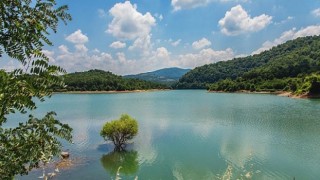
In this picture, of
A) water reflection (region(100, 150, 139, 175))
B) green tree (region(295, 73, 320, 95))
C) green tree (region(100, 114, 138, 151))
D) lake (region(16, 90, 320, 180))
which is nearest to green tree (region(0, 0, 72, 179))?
lake (region(16, 90, 320, 180))

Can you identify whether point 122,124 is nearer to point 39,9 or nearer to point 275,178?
point 275,178

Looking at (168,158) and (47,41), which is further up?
(47,41)

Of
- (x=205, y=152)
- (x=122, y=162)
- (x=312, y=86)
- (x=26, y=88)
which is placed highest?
(x=26, y=88)

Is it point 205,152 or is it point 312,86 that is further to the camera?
point 312,86

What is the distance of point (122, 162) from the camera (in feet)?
112

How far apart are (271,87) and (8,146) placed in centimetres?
16579

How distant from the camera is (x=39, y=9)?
439 cm

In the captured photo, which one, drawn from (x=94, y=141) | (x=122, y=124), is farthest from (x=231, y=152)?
(x=94, y=141)

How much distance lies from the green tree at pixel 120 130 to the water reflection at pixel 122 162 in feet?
6.41

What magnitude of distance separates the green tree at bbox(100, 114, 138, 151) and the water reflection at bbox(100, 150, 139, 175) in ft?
6.41

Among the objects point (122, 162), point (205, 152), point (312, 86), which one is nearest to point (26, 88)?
point (122, 162)

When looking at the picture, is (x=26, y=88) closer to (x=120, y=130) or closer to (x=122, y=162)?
(x=122, y=162)

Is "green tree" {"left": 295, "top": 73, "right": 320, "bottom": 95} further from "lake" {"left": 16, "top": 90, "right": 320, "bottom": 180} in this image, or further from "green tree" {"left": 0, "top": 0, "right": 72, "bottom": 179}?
"green tree" {"left": 0, "top": 0, "right": 72, "bottom": 179}

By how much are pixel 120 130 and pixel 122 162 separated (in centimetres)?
538
